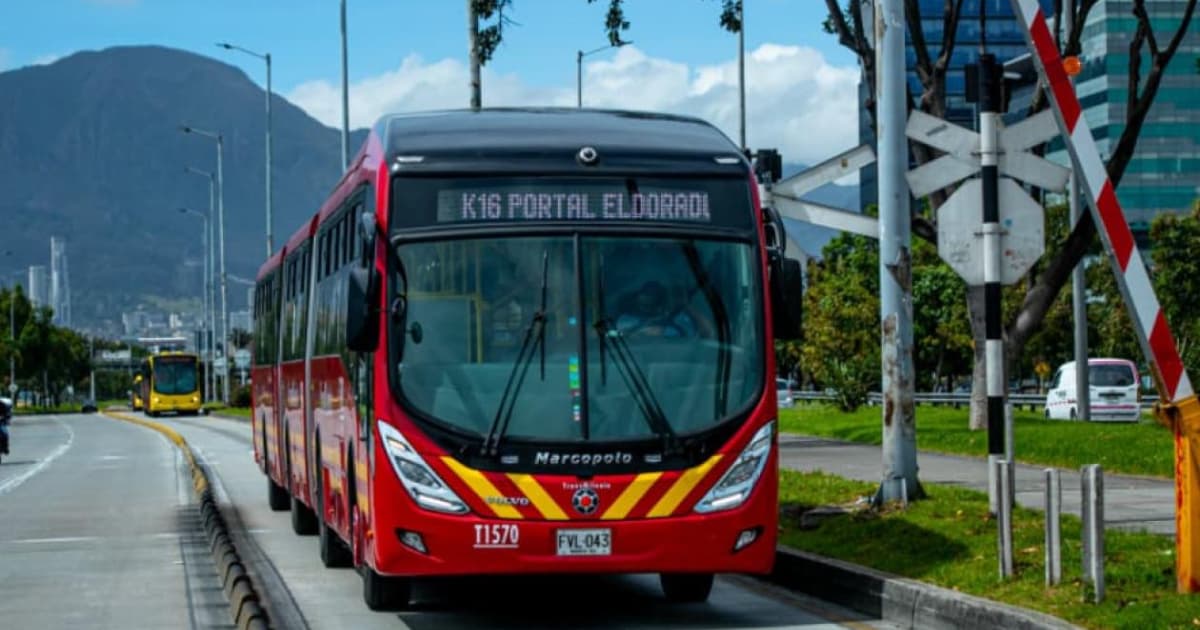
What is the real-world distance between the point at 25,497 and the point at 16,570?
42.7ft

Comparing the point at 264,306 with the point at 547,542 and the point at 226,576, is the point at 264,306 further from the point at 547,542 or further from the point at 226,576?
the point at 547,542

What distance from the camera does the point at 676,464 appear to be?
39.8 ft

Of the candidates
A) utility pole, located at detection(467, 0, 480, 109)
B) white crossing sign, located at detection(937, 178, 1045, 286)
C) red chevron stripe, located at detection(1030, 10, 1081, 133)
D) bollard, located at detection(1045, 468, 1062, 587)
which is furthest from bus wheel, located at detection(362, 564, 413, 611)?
utility pole, located at detection(467, 0, 480, 109)

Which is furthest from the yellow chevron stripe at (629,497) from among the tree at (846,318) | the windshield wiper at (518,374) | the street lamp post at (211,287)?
the street lamp post at (211,287)

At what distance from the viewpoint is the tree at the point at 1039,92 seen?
30.5m

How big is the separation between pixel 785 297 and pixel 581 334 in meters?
1.27

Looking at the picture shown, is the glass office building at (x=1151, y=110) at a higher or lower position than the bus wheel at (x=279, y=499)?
higher

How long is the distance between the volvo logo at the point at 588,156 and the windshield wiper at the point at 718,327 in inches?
29.1

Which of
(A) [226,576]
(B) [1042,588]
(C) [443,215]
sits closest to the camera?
(B) [1042,588]

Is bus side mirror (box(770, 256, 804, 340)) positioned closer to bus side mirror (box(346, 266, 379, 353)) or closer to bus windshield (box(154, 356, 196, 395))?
bus side mirror (box(346, 266, 379, 353))

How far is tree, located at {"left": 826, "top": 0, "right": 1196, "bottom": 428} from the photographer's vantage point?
30.5 metres

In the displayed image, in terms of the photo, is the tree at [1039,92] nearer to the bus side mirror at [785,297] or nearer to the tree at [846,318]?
the tree at [846,318]

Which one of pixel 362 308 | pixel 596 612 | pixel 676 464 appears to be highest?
pixel 362 308

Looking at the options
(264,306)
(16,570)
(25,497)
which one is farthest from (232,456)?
(16,570)
